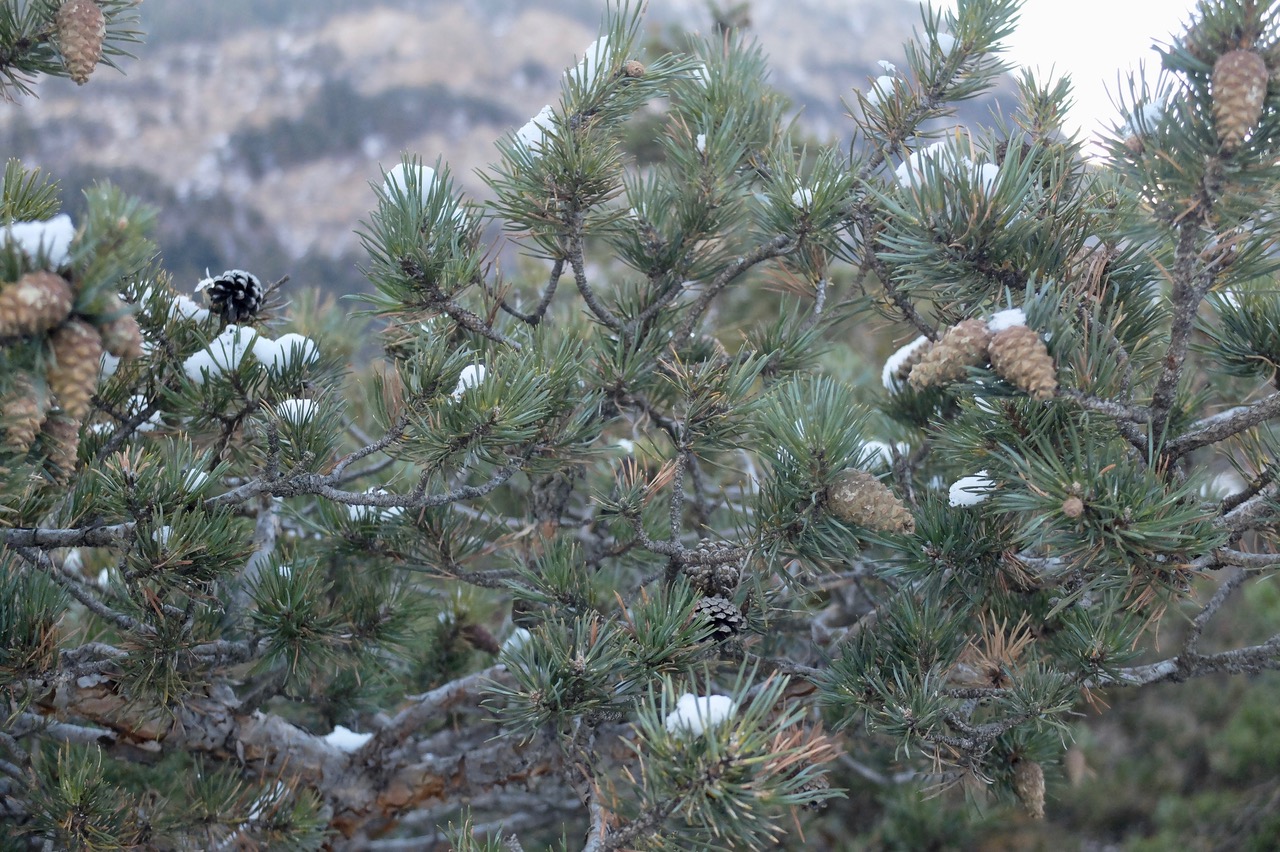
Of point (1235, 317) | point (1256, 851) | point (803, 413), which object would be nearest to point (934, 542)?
point (803, 413)

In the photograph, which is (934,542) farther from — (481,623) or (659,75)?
(481,623)

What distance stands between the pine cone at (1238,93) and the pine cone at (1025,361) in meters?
0.17

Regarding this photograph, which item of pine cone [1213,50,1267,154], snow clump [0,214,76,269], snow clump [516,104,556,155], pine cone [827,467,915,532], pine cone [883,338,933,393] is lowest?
pine cone [827,467,915,532]

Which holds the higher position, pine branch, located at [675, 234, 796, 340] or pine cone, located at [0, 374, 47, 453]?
pine branch, located at [675, 234, 796, 340]

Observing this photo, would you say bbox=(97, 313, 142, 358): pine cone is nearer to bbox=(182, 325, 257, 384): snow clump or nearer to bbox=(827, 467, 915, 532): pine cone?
bbox=(182, 325, 257, 384): snow clump

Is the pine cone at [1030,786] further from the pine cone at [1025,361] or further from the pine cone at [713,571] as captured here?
the pine cone at [1025,361]

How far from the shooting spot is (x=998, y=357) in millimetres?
570

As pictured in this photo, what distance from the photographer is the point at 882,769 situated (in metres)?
1.83

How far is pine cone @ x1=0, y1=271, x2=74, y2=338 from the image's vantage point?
482mm

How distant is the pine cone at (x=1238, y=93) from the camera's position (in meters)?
0.54

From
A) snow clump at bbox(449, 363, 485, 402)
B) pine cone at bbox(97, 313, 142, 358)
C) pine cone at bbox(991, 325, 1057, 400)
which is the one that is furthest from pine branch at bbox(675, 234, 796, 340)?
pine cone at bbox(97, 313, 142, 358)

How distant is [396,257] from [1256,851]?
7.59 ft

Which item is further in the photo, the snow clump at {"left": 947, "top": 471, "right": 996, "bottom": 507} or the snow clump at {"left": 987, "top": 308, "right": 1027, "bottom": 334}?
the snow clump at {"left": 947, "top": 471, "right": 996, "bottom": 507}

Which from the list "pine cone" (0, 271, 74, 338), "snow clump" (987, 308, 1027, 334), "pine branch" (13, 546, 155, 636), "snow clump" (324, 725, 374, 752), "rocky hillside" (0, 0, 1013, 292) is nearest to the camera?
"pine cone" (0, 271, 74, 338)
